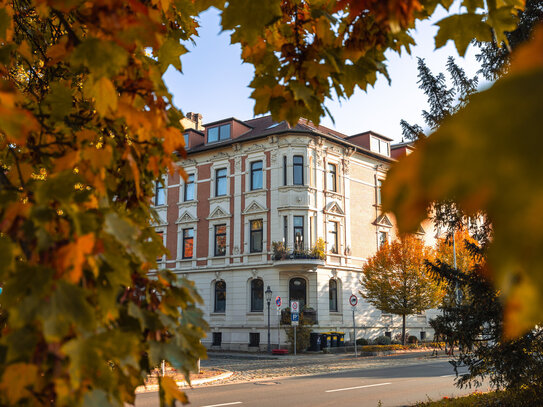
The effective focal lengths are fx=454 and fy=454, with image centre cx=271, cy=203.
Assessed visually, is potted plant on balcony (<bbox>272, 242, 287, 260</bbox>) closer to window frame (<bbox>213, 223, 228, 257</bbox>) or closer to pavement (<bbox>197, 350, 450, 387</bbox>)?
window frame (<bbox>213, 223, 228, 257</bbox>)

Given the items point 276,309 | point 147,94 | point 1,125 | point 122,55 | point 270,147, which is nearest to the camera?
point 1,125

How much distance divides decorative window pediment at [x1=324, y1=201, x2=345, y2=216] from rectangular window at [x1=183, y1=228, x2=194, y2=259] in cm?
983

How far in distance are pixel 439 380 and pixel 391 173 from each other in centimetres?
1557

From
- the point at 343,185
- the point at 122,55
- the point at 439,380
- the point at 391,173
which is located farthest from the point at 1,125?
the point at 343,185

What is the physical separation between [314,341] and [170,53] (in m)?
25.7

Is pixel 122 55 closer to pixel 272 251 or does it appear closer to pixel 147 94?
→ pixel 147 94

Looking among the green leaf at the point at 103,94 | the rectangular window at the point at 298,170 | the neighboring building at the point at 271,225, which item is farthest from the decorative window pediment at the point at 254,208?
the green leaf at the point at 103,94

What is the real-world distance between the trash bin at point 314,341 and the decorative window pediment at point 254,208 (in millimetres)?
8143

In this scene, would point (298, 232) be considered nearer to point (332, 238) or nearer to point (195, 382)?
point (332, 238)

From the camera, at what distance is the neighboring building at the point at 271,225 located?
2820 cm

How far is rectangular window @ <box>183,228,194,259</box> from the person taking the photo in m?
32.2

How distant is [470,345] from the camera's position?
7.62 m

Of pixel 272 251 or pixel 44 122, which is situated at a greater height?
pixel 272 251

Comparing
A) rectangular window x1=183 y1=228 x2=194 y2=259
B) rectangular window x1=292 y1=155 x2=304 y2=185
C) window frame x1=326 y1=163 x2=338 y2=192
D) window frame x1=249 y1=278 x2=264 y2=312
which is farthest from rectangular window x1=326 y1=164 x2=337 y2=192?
rectangular window x1=183 y1=228 x2=194 y2=259
